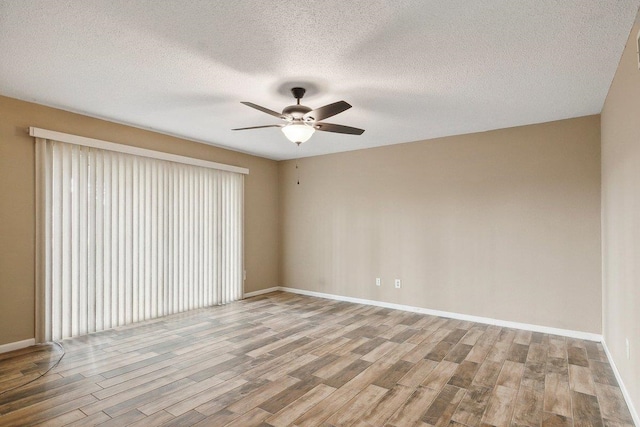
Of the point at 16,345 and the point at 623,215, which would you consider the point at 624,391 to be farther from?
the point at 16,345

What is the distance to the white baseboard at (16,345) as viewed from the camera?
3354mm

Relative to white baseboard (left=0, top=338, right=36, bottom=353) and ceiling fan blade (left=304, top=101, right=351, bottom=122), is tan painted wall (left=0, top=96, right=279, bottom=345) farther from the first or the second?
ceiling fan blade (left=304, top=101, right=351, bottom=122)

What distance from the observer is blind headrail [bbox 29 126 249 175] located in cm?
358

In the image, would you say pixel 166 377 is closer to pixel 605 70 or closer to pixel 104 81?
pixel 104 81

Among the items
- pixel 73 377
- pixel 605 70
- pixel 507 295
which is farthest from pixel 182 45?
pixel 507 295

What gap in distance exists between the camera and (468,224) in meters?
4.68

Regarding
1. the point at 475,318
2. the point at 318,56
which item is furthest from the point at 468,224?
the point at 318,56

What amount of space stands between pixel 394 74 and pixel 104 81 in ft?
8.15

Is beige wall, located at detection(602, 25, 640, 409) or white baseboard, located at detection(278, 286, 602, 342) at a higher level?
beige wall, located at detection(602, 25, 640, 409)

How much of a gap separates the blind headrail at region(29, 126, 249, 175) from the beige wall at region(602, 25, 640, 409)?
4.78 m

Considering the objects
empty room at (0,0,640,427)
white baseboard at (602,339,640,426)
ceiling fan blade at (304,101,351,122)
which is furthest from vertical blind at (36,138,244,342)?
white baseboard at (602,339,640,426)

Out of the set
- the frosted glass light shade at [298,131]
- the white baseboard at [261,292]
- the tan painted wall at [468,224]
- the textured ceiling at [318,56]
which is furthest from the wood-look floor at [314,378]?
the textured ceiling at [318,56]

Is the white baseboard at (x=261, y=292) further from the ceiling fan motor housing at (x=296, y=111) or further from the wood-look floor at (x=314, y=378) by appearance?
the ceiling fan motor housing at (x=296, y=111)

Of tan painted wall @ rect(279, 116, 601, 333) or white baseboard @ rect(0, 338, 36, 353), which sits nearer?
white baseboard @ rect(0, 338, 36, 353)
